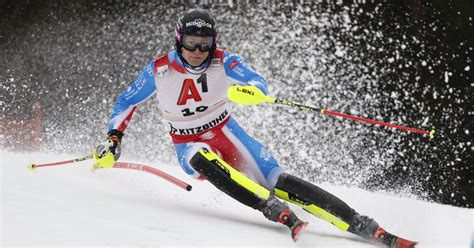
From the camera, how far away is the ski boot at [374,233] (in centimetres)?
310

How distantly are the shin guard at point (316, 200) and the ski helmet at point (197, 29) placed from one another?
1.00 m

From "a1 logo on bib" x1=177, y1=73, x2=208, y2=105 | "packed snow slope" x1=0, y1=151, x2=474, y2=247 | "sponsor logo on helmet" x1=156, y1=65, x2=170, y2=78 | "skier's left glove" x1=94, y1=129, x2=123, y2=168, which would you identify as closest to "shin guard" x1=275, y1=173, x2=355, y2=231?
"packed snow slope" x1=0, y1=151, x2=474, y2=247

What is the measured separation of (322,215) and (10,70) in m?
7.38

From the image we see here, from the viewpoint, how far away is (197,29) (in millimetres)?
3684

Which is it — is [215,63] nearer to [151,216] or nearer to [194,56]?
[194,56]

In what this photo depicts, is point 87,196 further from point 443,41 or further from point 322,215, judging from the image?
point 443,41

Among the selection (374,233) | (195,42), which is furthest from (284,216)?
(195,42)

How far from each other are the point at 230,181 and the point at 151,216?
537mm

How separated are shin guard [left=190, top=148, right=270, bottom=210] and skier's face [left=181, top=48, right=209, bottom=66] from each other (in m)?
0.64

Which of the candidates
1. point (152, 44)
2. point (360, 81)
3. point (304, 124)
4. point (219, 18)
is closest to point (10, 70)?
point (152, 44)

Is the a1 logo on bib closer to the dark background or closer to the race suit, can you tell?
the race suit

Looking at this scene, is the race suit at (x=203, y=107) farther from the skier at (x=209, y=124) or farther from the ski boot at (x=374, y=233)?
the ski boot at (x=374, y=233)

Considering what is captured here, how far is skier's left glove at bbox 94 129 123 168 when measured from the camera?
3.92 meters

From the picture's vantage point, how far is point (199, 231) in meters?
2.95
